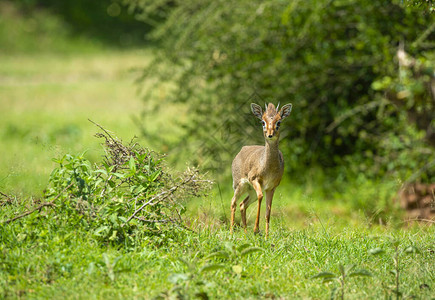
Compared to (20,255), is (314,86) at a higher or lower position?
higher

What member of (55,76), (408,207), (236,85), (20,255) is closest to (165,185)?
(20,255)

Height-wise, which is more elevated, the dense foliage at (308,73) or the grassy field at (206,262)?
the dense foliage at (308,73)

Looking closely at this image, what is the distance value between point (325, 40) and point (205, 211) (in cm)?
510

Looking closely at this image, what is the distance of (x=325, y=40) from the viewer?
9141mm

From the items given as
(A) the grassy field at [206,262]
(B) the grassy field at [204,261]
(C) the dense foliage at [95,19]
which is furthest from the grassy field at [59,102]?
(C) the dense foliage at [95,19]

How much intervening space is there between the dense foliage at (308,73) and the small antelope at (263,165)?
3528mm

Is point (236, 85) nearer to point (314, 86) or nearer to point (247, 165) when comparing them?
point (314, 86)

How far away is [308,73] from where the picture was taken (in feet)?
30.9

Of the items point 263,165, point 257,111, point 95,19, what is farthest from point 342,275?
point 95,19

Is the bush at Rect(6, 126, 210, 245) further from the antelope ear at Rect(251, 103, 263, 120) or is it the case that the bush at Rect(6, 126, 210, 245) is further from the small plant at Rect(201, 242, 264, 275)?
the antelope ear at Rect(251, 103, 263, 120)

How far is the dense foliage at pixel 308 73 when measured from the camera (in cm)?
847

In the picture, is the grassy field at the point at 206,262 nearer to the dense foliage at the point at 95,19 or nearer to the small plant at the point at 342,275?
the small plant at the point at 342,275

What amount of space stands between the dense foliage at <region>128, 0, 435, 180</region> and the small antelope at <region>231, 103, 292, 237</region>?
3528 millimetres

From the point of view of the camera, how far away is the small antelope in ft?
13.4
